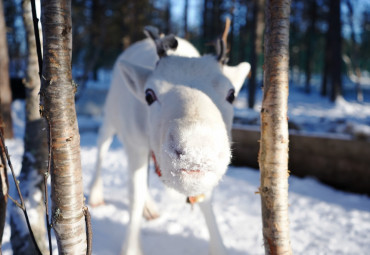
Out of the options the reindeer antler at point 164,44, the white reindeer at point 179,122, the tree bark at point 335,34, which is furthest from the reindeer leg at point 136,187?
the tree bark at point 335,34

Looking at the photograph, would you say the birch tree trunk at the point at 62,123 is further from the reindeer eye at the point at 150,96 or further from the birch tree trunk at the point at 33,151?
the birch tree trunk at the point at 33,151

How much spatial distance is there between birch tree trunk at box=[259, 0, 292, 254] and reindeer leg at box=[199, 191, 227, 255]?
0.96 metres

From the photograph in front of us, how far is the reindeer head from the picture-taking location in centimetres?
142

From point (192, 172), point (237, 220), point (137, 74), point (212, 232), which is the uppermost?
point (137, 74)

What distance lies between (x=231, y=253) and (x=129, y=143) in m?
1.49

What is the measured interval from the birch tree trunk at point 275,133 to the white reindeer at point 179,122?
25cm

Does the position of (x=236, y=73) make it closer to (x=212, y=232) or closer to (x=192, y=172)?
(x=192, y=172)

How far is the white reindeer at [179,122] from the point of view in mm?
1436

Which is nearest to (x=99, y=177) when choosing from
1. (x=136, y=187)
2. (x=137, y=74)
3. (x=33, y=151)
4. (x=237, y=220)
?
(x=136, y=187)

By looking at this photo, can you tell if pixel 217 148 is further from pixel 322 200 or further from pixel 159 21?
pixel 159 21

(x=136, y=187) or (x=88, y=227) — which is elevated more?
(x=88, y=227)

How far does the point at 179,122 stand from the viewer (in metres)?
1.50

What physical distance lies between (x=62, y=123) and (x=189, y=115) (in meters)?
0.66

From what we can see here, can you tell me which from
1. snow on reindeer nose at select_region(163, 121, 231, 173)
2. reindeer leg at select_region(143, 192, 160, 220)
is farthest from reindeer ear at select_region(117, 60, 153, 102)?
reindeer leg at select_region(143, 192, 160, 220)
